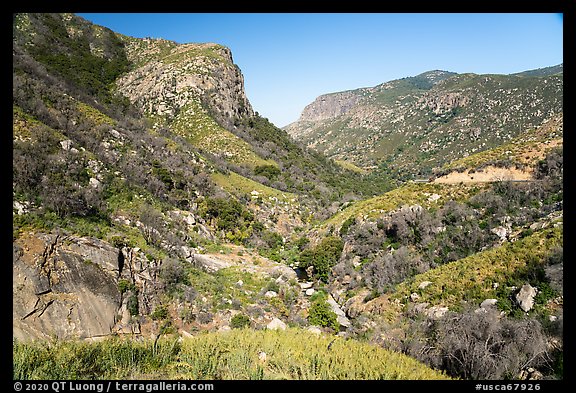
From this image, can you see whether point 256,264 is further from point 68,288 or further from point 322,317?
point 68,288

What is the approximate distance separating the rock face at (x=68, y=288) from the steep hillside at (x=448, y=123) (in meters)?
70.4

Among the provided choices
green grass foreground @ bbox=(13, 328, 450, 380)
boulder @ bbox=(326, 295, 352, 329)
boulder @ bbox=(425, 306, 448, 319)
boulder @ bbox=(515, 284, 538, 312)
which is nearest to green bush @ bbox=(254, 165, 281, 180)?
boulder @ bbox=(326, 295, 352, 329)

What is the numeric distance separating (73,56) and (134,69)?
8179mm

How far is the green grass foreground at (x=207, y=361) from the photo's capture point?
10.2 feet

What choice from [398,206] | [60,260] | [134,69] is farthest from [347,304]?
[134,69]

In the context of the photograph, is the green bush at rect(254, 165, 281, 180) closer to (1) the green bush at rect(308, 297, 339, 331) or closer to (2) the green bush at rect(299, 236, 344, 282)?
(2) the green bush at rect(299, 236, 344, 282)

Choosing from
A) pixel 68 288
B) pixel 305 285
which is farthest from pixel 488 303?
pixel 68 288

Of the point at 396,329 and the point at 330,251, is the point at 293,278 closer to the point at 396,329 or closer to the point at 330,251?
the point at 330,251

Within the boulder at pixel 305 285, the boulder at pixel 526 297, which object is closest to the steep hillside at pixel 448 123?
the boulder at pixel 305 285

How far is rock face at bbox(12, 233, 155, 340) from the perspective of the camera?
736cm

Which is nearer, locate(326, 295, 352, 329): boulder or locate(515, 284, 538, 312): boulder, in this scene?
locate(515, 284, 538, 312): boulder

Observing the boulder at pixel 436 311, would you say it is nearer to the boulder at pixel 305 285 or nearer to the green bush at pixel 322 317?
the green bush at pixel 322 317

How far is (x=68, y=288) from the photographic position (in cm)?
831

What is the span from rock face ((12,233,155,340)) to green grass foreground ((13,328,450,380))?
13.8 feet
